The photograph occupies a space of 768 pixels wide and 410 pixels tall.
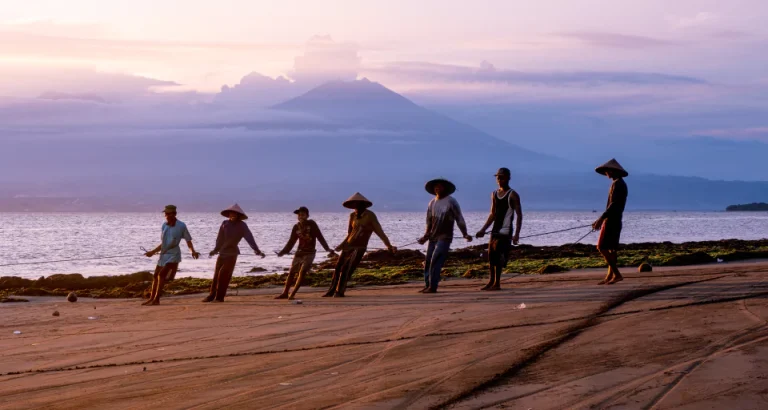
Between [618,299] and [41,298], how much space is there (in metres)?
11.1

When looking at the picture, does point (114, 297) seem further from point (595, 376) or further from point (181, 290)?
point (595, 376)

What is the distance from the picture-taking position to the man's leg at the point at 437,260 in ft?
53.1

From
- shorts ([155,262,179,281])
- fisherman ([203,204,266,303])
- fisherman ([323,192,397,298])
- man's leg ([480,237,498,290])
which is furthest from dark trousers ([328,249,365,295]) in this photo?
shorts ([155,262,179,281])

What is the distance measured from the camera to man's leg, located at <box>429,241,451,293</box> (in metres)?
16.2

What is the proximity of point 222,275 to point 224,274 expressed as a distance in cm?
4

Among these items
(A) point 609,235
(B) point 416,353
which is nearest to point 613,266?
(A) point 609,235

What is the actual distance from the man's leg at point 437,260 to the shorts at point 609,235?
7.82ft

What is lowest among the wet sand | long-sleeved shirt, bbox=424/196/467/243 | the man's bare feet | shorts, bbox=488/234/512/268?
the wet sand

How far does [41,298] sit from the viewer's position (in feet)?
64.0

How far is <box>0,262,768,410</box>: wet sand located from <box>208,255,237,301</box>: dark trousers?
1.32 m

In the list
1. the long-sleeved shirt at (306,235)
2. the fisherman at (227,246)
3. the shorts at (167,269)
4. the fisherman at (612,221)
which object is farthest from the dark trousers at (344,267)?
the fisherman at (612,221)

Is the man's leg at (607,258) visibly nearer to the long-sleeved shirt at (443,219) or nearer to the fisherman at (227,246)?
the long-sleeved shirt at (443,219)

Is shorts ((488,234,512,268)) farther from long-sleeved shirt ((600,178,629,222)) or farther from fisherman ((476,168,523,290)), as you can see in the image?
long-sleeved shirt ((600,178,629,222))

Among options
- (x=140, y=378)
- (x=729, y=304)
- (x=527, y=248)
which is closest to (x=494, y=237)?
(x=729, y=304)
